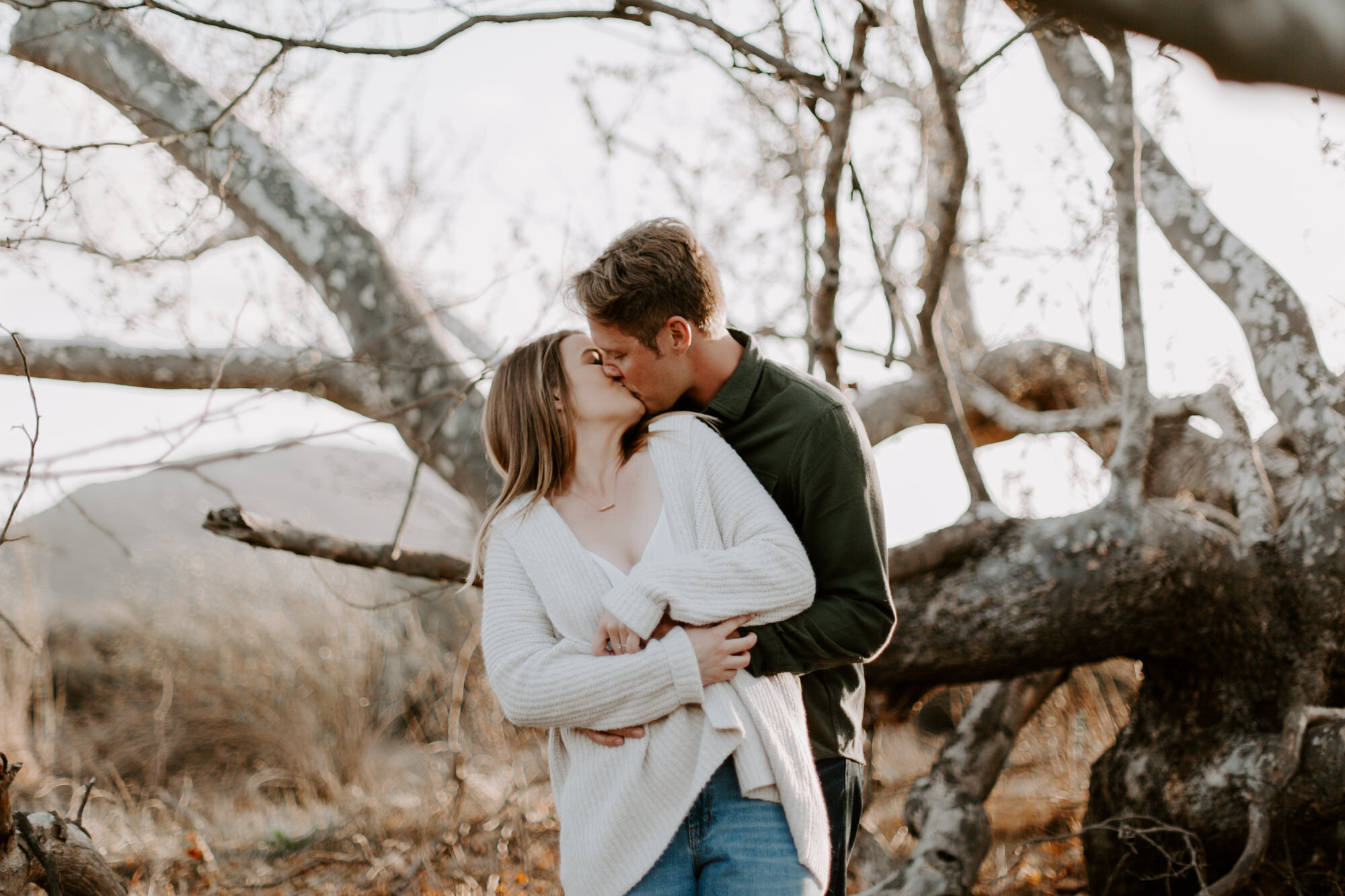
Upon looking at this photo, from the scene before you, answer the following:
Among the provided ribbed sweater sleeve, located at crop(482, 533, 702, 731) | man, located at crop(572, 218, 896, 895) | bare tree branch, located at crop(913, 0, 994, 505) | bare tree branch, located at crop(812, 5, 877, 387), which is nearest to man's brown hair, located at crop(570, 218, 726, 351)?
A: man, located at crop(572, 218, 896, 895)

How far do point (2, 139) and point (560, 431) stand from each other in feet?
→ 5.40

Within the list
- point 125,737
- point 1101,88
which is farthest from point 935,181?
point 125,737

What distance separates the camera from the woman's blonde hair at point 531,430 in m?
1.74

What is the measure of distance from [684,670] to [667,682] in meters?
0.03

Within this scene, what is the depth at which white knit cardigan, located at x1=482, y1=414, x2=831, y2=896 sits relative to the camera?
1445 millimetres

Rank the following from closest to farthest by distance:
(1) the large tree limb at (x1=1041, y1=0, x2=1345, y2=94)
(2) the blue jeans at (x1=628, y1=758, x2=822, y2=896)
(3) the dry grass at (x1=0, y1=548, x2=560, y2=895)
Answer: (1) the large tree limb at (x1=1041, y1=0, x2=1345, y2=94) → (2) the blue jeans at (x1=628, y1=758, x2=822, y2=896) → (3) the dry grass at (x1=0, y1=548, x2=560, y2=895)

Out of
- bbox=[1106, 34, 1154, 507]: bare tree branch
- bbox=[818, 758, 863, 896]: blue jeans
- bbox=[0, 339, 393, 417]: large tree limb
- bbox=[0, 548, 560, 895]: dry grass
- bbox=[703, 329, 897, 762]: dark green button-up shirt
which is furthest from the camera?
bbox=[0, 339, 393, 417]: large tree limb

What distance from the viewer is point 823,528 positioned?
1660mm

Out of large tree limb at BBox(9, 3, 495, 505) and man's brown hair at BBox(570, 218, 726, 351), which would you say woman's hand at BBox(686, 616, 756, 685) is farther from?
large tree limb at BBox(9, 3, 495, 505)

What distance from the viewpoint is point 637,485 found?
172cm

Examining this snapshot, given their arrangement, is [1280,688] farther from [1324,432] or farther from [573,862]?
[573,862]

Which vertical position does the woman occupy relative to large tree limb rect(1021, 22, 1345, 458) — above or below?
below

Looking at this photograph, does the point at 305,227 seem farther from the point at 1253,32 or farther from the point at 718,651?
the point at 1253,32

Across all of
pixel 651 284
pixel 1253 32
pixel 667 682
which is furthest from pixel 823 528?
pixel 1253 32
